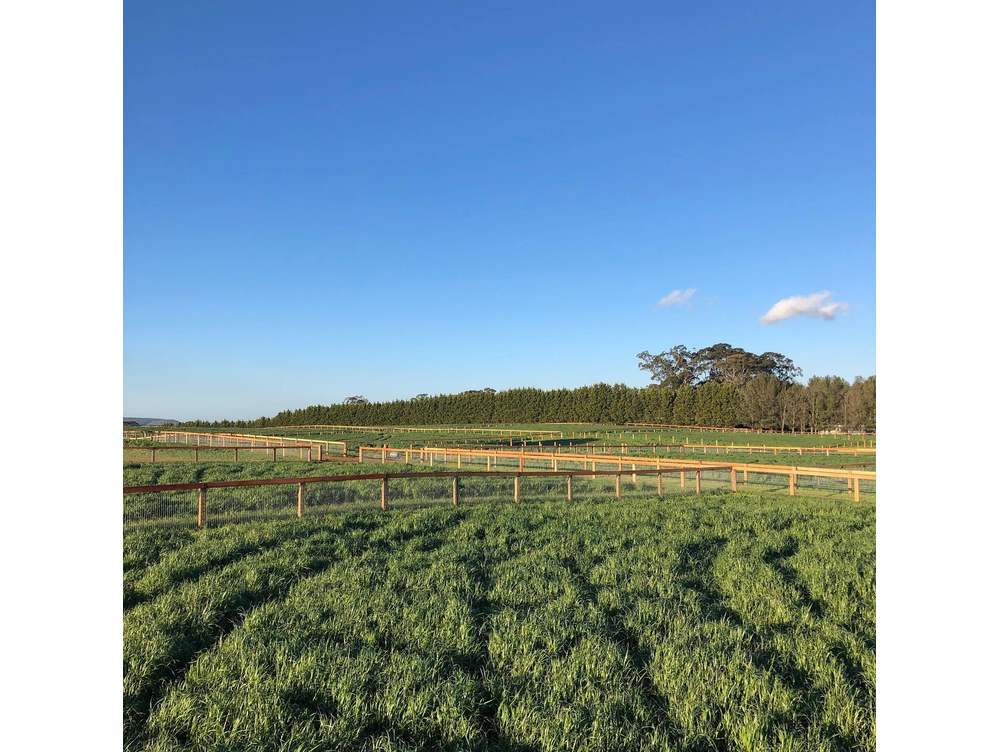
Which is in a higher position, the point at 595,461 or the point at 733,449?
the point at 595,461

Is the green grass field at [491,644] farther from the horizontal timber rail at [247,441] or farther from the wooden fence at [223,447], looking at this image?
the horizontal timber rail at [247,441]

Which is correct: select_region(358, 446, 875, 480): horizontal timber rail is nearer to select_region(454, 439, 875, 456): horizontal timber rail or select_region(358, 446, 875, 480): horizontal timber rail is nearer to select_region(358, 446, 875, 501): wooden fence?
select_region(358, 446, 875, 501): wooden fence

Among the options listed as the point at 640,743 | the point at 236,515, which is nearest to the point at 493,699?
the point at 640,743

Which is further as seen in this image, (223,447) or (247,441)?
(247,441)

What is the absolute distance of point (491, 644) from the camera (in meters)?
4.02

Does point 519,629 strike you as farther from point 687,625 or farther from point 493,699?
point 687,625

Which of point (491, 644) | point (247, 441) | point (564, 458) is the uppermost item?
point (491, 644)

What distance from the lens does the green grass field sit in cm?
307

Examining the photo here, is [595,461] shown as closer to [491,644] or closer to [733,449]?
[491,644]

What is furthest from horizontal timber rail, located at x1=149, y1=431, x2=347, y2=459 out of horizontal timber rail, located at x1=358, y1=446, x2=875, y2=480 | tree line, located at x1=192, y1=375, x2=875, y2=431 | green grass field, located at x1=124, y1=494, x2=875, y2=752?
tree line, located at x1=192, y1=375, x2=875, y2=431

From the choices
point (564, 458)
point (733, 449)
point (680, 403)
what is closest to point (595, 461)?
point (564, 458)
